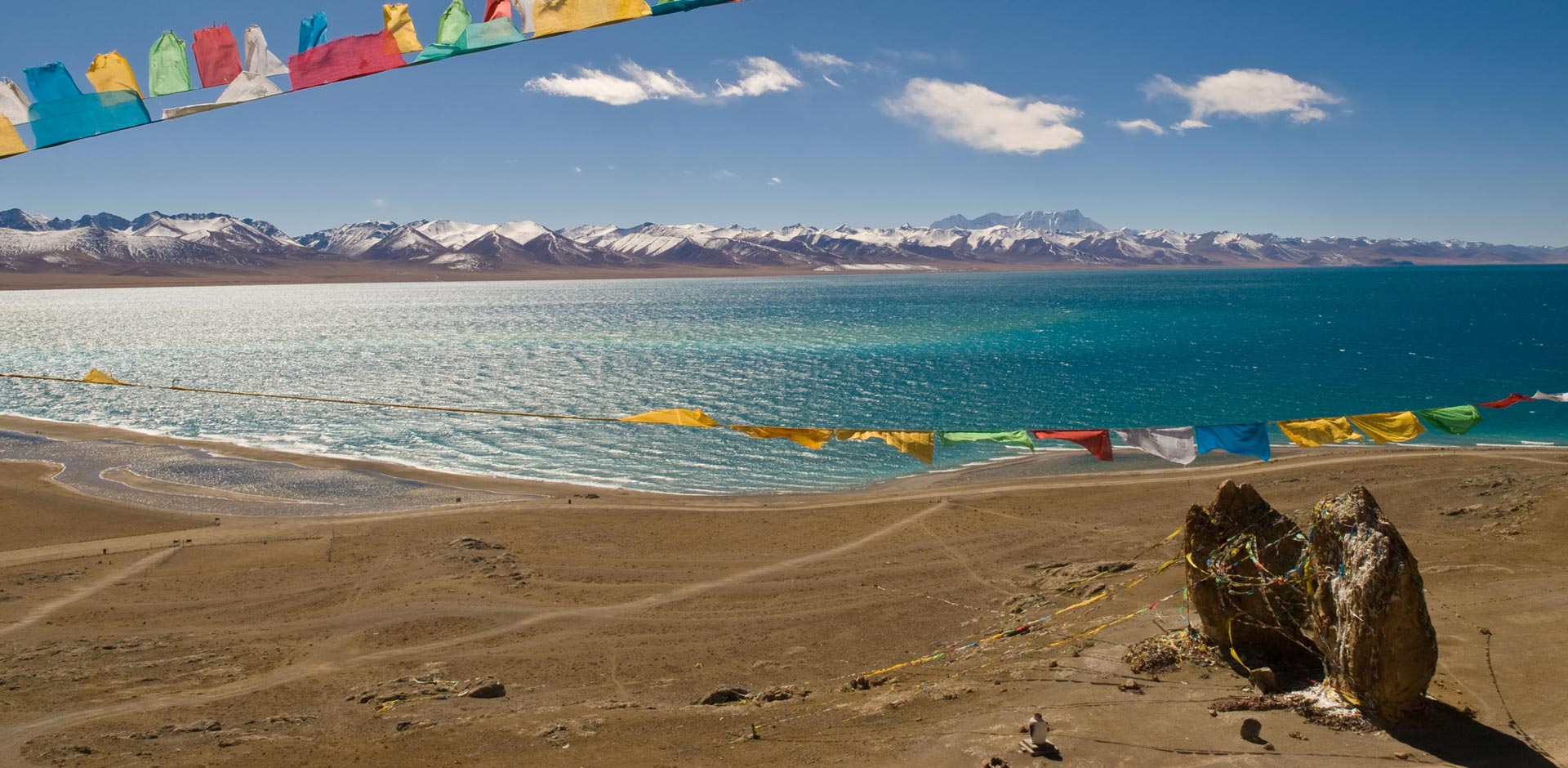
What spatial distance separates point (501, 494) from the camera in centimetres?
2875

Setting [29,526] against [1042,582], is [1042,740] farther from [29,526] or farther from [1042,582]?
[29,526]

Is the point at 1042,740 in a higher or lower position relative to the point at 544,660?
higher

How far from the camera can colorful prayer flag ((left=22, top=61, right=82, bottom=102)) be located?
8266 mm

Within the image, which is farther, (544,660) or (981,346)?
(981,346)

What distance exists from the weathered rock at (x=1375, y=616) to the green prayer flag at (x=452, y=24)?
1127 cm

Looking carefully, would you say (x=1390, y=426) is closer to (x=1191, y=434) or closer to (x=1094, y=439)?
(x=1191, y=434)

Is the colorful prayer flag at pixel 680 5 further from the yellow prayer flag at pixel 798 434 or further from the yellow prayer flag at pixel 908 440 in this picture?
the yellow prayer flag at pixel 908 440

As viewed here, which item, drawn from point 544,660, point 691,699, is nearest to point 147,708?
point 544,660

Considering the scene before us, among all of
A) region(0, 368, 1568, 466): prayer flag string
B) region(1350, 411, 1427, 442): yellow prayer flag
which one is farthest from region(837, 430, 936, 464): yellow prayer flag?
region(1350, 411, 1427, 442): yellow prayer flag

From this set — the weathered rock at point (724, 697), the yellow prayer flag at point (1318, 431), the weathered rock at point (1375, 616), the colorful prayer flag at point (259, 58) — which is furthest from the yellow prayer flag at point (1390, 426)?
the colorful prayer flag at point (259, 58)

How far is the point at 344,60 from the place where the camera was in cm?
808

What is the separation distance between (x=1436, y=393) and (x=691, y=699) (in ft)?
158

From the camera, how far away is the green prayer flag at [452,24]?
7973 mm

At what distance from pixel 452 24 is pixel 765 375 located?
153ft
